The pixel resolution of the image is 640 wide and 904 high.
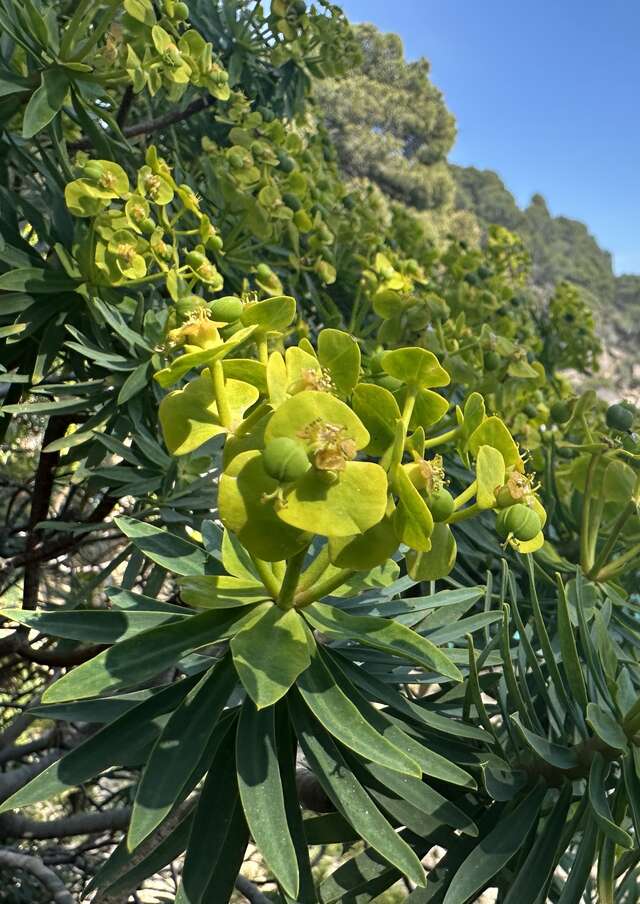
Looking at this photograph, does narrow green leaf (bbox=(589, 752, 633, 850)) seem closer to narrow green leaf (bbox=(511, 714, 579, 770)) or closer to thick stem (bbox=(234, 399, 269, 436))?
narrow green leaf (bbox=(511, 714, 579, 770))

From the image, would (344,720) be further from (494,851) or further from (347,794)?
(494,851)

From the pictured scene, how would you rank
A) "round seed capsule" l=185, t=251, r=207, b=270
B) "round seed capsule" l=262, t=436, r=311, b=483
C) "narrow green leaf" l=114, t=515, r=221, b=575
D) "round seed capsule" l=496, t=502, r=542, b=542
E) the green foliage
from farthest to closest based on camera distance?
"round seed capsule" l=185, t=251, r=207, b=270, "narrow green leaf" l=114, t=515, r=221, b=575, "round seed capsule" l=496, t=502, r=542, b=542, the green foliage, "round seed capsule" l=262, t=436, r=311, b=483

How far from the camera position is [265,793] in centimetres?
75

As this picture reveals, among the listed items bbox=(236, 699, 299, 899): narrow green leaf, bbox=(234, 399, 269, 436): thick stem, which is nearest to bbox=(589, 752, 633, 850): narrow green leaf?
bbox=(236, 699, 299, 899): narrow green leaf

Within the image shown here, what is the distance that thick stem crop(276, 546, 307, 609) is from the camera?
74 centimetres

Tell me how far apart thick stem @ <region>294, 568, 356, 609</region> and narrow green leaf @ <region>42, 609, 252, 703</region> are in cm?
6

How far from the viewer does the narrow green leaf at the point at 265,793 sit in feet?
2.29

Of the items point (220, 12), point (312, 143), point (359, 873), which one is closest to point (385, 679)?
point (359, 873)

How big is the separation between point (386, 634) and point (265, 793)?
21 centimetres

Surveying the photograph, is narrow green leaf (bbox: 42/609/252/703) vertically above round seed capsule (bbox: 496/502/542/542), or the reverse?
round seed capsule (bbox: 496/502/542/542)

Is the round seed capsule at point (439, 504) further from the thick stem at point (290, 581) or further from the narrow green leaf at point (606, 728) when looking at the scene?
the narrow green leaf at point (606, 728)

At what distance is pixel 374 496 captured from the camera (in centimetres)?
63

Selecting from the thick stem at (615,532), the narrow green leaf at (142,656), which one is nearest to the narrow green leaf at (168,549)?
the narrow green leaf at (142,656)

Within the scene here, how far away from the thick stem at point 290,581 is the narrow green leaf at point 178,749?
0.10 m
